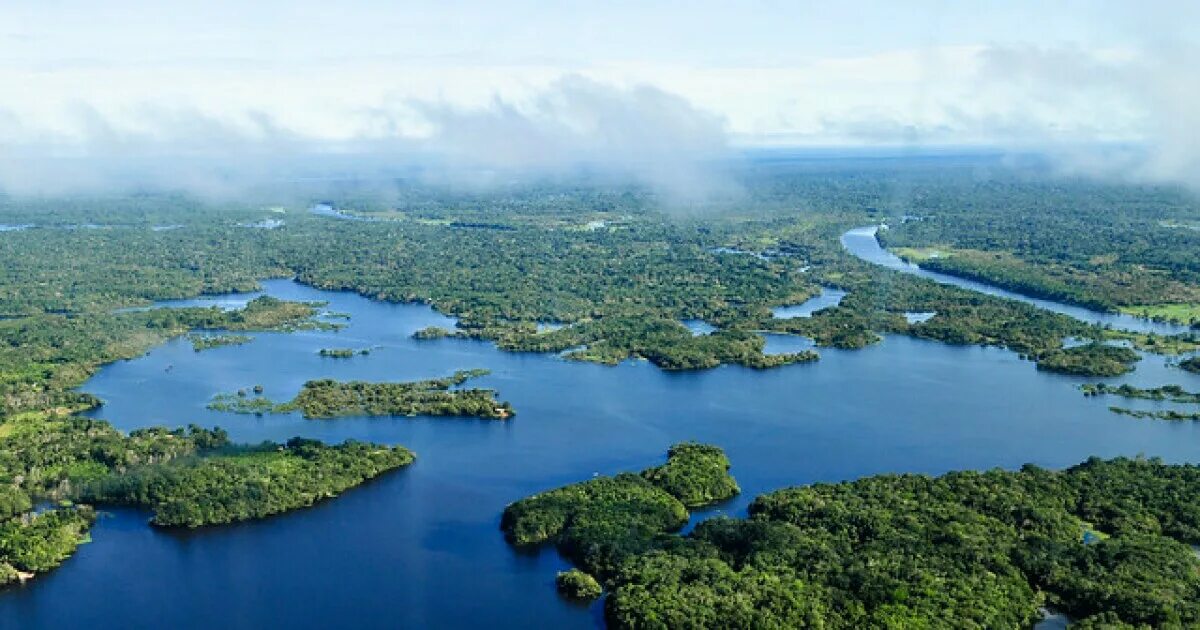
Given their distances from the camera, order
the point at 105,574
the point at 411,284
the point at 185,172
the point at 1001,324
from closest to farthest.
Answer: the point at 105,574, the point at 1001,324, the point at 411,284, the point at 185,172

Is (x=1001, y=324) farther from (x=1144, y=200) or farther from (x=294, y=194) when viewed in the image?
(x=294, y=194)

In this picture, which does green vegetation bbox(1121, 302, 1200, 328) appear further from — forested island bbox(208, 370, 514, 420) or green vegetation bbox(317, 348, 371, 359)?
green vegetation bbox(317, 348, 371, 359)

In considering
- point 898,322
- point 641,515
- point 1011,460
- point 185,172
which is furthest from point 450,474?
point 185,172

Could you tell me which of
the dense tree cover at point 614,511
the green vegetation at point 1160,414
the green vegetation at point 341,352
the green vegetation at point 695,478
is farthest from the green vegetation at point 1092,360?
the green vegetation at point 341,352

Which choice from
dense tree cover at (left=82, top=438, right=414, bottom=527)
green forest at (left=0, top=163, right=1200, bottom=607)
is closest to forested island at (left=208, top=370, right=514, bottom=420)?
green forest at (left=0, top=163, right=1200, bottom=607)

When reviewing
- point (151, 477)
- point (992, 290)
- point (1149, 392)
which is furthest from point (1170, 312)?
point (151, 477)
